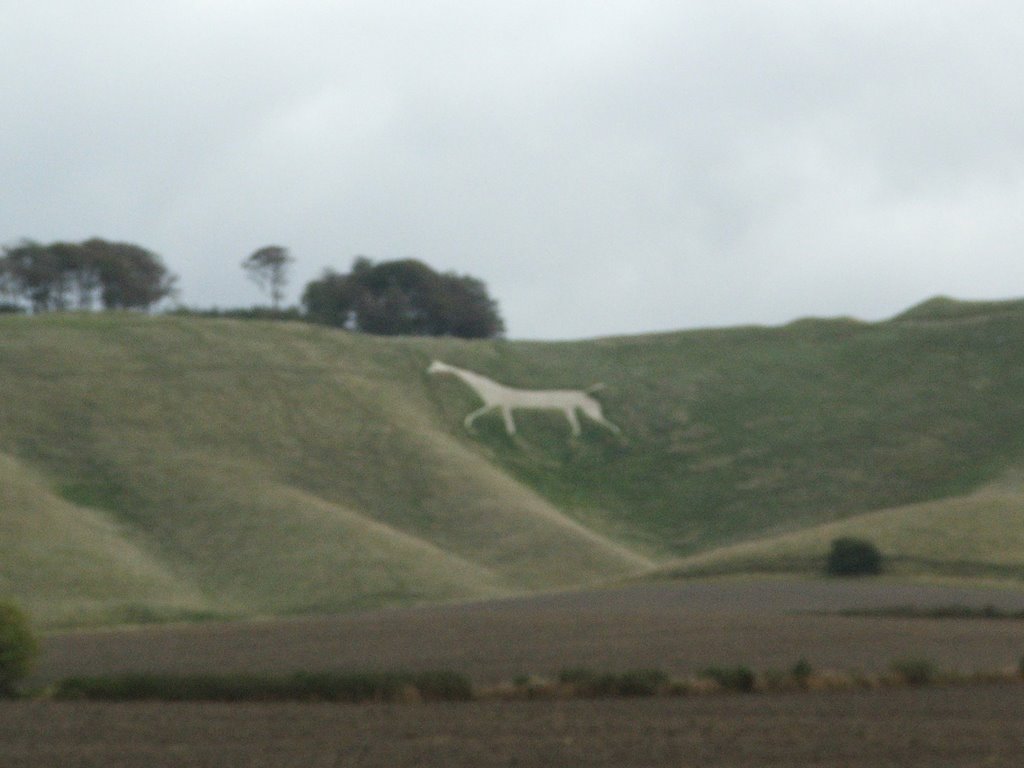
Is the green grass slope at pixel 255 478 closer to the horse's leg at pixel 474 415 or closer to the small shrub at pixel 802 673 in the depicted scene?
the horse's leg at pixel 474 415

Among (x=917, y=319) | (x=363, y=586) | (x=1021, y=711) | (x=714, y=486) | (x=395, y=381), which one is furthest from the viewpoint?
(x=917, y=319)

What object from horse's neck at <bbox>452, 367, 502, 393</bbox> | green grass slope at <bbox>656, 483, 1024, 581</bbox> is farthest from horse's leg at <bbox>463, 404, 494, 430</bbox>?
green grass slope at <bbox>656, 483, 1024, 581</bbox>

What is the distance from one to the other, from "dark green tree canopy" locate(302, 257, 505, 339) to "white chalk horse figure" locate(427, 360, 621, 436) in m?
35.5

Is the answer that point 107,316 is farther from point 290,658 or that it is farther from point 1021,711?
point 1021,711

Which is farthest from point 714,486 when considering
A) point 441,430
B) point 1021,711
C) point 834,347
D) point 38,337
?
point 1021,711

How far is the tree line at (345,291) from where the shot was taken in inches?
4862

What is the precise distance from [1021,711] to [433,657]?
41.8 feet

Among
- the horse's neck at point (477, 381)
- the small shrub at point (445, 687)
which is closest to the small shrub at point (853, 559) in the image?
the small shrub at point (445, 687)

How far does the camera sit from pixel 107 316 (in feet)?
289

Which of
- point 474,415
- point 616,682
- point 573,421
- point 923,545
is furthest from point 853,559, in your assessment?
point 573,421

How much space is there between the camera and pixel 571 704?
27.4 metres

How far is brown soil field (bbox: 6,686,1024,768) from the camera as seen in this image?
2080 centimetres

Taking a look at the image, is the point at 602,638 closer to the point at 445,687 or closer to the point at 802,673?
the point at 802,673

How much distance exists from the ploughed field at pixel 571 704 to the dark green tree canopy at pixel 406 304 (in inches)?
3062
